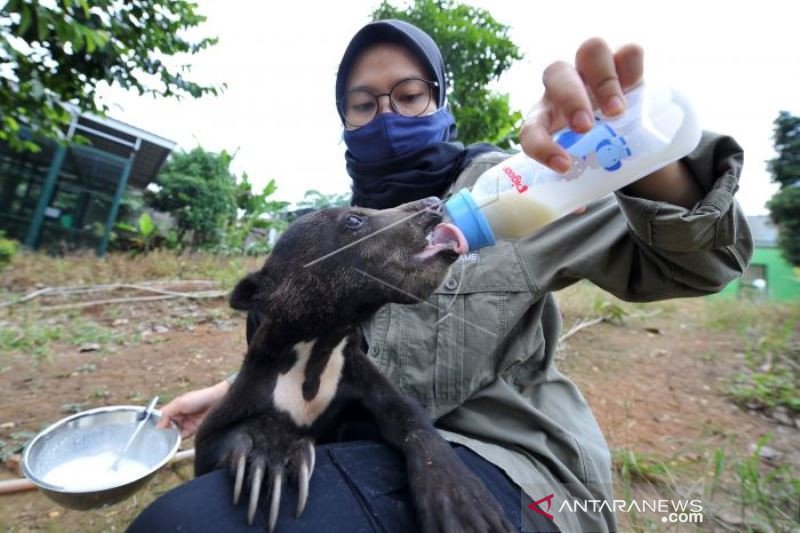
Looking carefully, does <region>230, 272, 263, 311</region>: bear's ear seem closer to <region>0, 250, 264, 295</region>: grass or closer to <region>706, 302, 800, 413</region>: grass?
<region>706, 302, 800, 413</region>: grass

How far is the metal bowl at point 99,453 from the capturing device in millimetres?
1868

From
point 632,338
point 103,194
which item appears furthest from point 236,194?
point 632,338

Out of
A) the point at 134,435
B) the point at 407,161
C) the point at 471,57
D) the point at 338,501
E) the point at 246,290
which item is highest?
the point at 471,57

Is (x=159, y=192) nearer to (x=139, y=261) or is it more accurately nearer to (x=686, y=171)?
(x=139, y=261)

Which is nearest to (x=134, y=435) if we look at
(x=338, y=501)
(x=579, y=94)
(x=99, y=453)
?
(x=99, y=453)

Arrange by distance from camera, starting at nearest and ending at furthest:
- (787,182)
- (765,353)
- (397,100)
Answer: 1. (397,100)
2. (765,353)
3. (787,182)

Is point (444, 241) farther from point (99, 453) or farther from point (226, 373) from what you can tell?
point (226, 373)

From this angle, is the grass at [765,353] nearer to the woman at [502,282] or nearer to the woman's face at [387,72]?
the woman at [502,282]

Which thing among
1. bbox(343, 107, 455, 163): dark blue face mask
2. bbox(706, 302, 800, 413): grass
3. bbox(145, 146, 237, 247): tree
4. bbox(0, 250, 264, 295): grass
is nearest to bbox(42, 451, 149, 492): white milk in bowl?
bbox(343, 107, 455, 163): dark blue face mask

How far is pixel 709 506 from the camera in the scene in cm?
214

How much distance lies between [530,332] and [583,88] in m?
1.03

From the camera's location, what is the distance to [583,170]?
3.69ft

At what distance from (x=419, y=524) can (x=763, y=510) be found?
1.95 metres

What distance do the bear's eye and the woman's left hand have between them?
77cm
